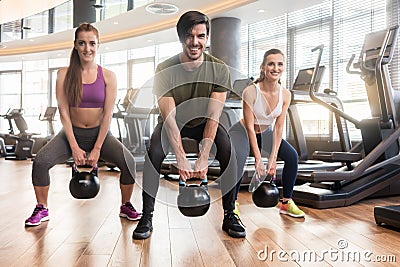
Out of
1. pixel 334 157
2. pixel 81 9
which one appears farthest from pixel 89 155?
pixel 81 9

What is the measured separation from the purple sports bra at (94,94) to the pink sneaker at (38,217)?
2.12ft

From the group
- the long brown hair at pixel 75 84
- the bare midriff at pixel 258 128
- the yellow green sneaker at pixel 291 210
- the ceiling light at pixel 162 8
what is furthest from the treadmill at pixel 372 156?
the ceiling light at pixel 162 8

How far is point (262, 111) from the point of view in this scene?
2.29 metres

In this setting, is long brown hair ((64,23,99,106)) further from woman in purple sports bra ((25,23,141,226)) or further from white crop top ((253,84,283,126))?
white crop top ((253,84,283,126))

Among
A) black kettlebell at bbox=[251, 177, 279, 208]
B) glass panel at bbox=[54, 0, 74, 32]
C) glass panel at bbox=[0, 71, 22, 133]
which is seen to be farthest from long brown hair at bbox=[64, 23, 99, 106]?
glass panel at bbox=[0, 71, 22, 133]

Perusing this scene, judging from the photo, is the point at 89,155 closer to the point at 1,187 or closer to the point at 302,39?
the point at 1,187

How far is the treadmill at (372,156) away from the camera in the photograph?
112 inches

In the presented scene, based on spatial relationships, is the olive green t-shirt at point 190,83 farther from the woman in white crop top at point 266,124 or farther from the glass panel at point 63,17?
the glass panel at point 63,17

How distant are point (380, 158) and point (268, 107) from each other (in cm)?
143

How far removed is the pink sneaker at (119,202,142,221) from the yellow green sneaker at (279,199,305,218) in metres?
0.91

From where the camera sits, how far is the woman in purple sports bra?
7.00ft

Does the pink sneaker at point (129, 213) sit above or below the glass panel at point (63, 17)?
below

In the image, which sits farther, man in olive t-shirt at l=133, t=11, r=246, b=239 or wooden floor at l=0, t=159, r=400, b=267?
→ man in olive t-shirt at l=133, t=11, r=246, b=239

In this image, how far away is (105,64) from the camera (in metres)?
10.1
